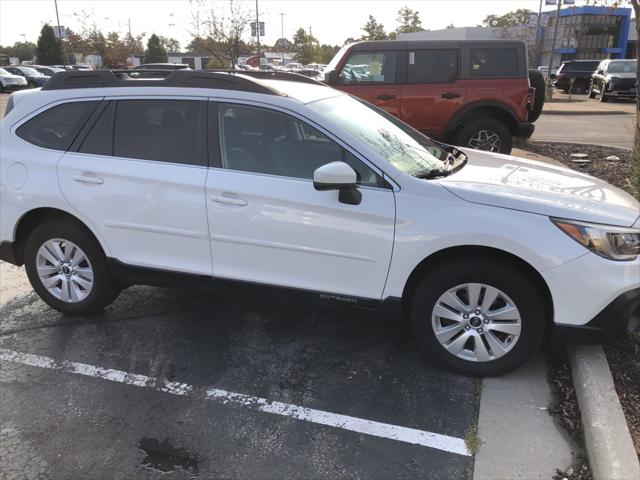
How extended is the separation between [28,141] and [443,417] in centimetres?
334

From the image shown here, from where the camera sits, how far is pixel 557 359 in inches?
138

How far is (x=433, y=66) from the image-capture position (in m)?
8.73

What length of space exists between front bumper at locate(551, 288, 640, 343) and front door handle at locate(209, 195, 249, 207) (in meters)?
1.94

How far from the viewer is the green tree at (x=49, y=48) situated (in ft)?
169

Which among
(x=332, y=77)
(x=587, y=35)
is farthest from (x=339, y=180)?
(x=587, y=35)

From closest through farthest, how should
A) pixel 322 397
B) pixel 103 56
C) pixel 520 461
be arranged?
pixel 520 461 < pixel 322 397 < pixel 103 56

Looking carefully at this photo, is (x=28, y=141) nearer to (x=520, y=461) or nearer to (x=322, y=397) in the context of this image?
(x=322, y=397)

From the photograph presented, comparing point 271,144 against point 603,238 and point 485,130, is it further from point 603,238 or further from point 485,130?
point 485,130

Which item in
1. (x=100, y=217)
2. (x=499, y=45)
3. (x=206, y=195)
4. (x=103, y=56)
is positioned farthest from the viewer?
(x=103, y=56)

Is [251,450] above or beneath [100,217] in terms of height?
beneath

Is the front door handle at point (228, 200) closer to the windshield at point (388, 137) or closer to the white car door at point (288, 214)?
the white car door at point (288, 214)

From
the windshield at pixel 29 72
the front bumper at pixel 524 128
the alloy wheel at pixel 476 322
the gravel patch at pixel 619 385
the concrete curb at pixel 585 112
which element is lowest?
the gravel patch at pixel 619 385

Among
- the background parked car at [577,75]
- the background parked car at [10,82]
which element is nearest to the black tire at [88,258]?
the background parked car at [577,75]

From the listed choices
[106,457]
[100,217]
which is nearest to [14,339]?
[100,217]
